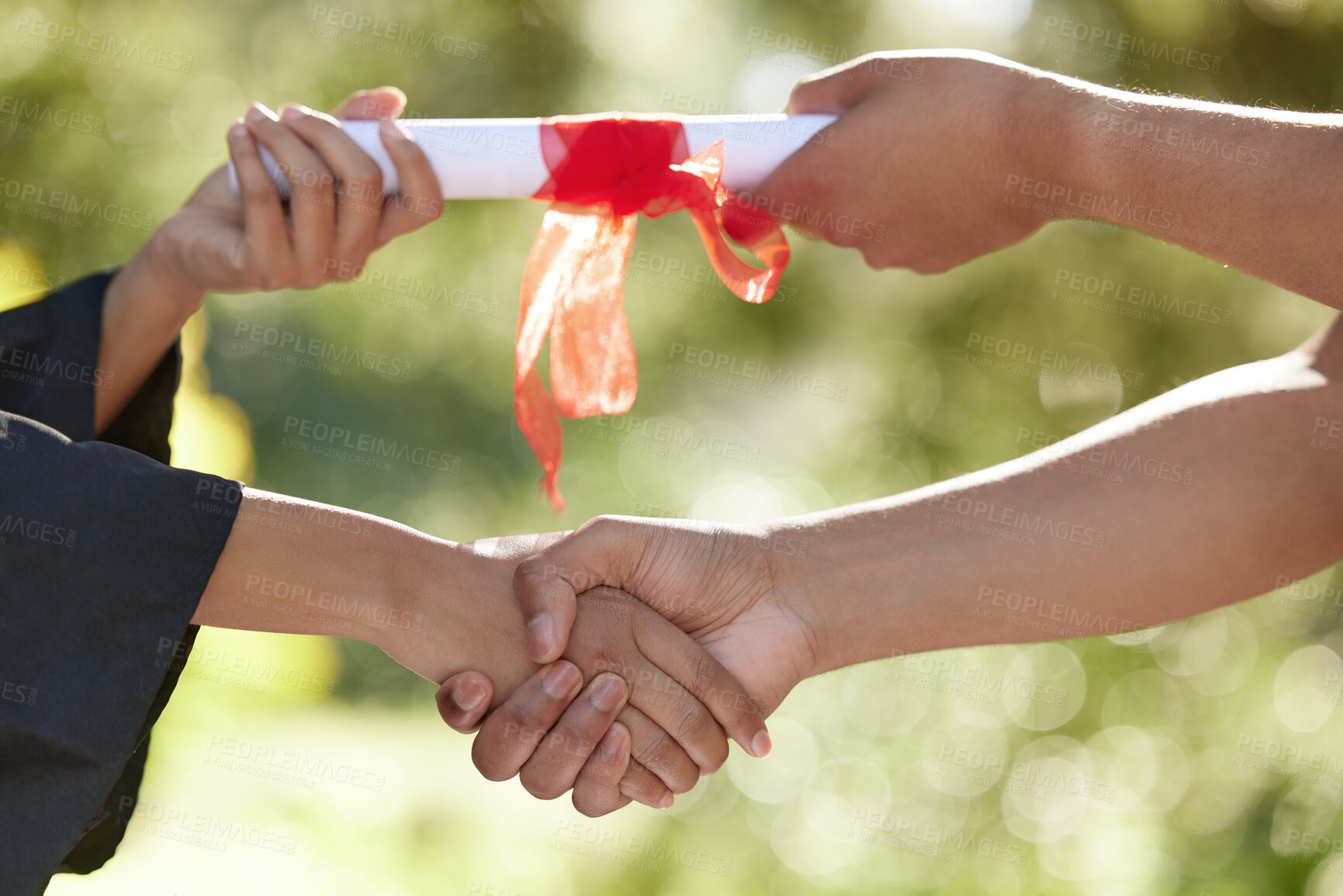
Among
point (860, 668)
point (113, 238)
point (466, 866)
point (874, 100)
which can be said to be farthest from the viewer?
point (113, 238)

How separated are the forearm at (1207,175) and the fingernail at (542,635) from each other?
0.55 m

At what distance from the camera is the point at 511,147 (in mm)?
815

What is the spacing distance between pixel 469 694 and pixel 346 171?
0.43 meters

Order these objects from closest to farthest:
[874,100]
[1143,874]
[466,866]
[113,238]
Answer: [874,100] < [1143,874] < [466,866] < [113,238]

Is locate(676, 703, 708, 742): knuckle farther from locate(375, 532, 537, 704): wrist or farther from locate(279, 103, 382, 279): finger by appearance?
locate(279, 103, 382, 279): finger

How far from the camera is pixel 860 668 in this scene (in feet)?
6.45

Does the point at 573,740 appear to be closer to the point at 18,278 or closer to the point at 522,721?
the point at 522,721

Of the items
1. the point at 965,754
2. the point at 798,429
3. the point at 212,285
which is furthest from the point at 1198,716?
the point at 212,285

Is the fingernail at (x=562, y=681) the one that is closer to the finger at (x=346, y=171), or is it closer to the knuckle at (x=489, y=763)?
the knuckle at (x=489, y=763)

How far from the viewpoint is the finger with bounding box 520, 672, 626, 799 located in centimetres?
83

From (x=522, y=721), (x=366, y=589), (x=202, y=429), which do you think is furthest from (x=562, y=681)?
(x=202, y=429)

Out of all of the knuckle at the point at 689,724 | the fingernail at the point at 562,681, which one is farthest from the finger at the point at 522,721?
the knuckle at the point at 689,724

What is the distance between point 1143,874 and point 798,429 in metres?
0.99

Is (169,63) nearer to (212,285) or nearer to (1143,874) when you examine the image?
(212,285)
